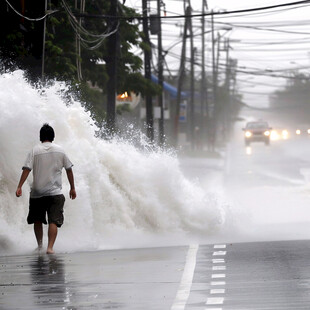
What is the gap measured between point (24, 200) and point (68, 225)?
729 mm

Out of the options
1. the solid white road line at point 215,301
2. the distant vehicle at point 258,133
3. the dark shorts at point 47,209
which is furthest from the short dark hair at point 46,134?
the distant vehicle at point 258,133

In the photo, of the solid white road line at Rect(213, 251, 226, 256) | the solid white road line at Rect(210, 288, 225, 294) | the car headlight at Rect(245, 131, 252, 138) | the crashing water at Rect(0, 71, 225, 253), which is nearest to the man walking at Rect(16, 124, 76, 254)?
the crashing water at Rect(0, 71, 225, 253)

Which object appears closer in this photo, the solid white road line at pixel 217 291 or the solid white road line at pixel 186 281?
the solid white road line at pixel 186 281

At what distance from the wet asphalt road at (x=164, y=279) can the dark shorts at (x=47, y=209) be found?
55 cm

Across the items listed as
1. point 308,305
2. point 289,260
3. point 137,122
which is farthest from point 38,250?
point 137,122

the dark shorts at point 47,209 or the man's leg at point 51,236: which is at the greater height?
the dark shorts at point 47,209

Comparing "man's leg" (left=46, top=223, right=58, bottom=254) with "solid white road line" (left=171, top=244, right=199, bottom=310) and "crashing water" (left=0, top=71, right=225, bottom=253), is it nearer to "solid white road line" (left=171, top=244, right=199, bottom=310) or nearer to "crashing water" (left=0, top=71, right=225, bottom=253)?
"crashing water" (left=0, top=71, right=225, bottom=253)

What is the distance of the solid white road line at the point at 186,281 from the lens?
10.3 meters

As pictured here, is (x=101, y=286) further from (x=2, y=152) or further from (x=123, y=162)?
(x=123, y=162)

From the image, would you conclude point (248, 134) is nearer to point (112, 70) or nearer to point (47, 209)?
point (112, 70)

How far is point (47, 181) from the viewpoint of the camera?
1562 cm

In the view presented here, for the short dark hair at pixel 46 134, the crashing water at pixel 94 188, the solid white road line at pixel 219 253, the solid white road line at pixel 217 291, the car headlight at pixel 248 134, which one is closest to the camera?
the solid white road line at pixel 217 291

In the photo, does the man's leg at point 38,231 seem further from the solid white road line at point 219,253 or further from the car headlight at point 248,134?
the car headlight at point 248,134

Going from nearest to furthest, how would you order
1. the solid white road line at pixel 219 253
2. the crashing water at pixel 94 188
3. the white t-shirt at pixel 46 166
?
the solid white road line at pixel 219 253
the white t-shirt at pixel 46 166
the crashing water at pixel 94 188
